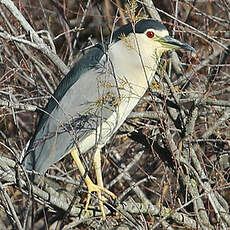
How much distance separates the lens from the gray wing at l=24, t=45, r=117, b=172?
131 inches

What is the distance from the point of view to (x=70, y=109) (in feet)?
11.1

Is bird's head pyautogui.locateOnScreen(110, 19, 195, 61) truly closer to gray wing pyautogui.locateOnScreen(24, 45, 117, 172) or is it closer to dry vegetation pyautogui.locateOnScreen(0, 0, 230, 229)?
dry vegetation pyautogui.locateOnScreen(0, 0, 230, 229)

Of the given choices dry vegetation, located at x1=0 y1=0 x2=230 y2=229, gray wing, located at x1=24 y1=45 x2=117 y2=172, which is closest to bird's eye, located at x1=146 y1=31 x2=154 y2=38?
dry vegetation, located at x1=0 y1=0 x2=230 y2=229

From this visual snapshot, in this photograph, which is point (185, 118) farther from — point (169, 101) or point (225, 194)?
point (225, 194)

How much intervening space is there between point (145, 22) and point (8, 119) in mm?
1542

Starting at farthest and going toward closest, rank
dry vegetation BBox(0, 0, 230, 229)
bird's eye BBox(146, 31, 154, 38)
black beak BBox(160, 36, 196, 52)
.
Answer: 1. bird's eye BBox(146, 31, 154, 38)
2. black beak BBox(160, 36, 196, 52)
3. dry vegetation BBox(0, 0, 230, 229)

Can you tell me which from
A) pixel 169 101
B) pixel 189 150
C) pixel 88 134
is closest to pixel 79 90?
pixel 88 134

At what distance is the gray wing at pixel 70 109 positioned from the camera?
333 centimetres

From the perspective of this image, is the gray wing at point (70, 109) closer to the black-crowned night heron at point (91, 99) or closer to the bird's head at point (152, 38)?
the black-crowned night heron at point (91, 99)

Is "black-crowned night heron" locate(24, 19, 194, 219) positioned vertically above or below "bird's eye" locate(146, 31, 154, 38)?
below

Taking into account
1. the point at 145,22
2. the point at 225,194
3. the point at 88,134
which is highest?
the point at 145,22

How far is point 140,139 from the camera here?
137 inches

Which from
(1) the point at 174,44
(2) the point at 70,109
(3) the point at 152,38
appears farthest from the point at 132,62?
(2) the point at 70,109

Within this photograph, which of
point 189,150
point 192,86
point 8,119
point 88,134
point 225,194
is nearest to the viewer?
point 189,150
